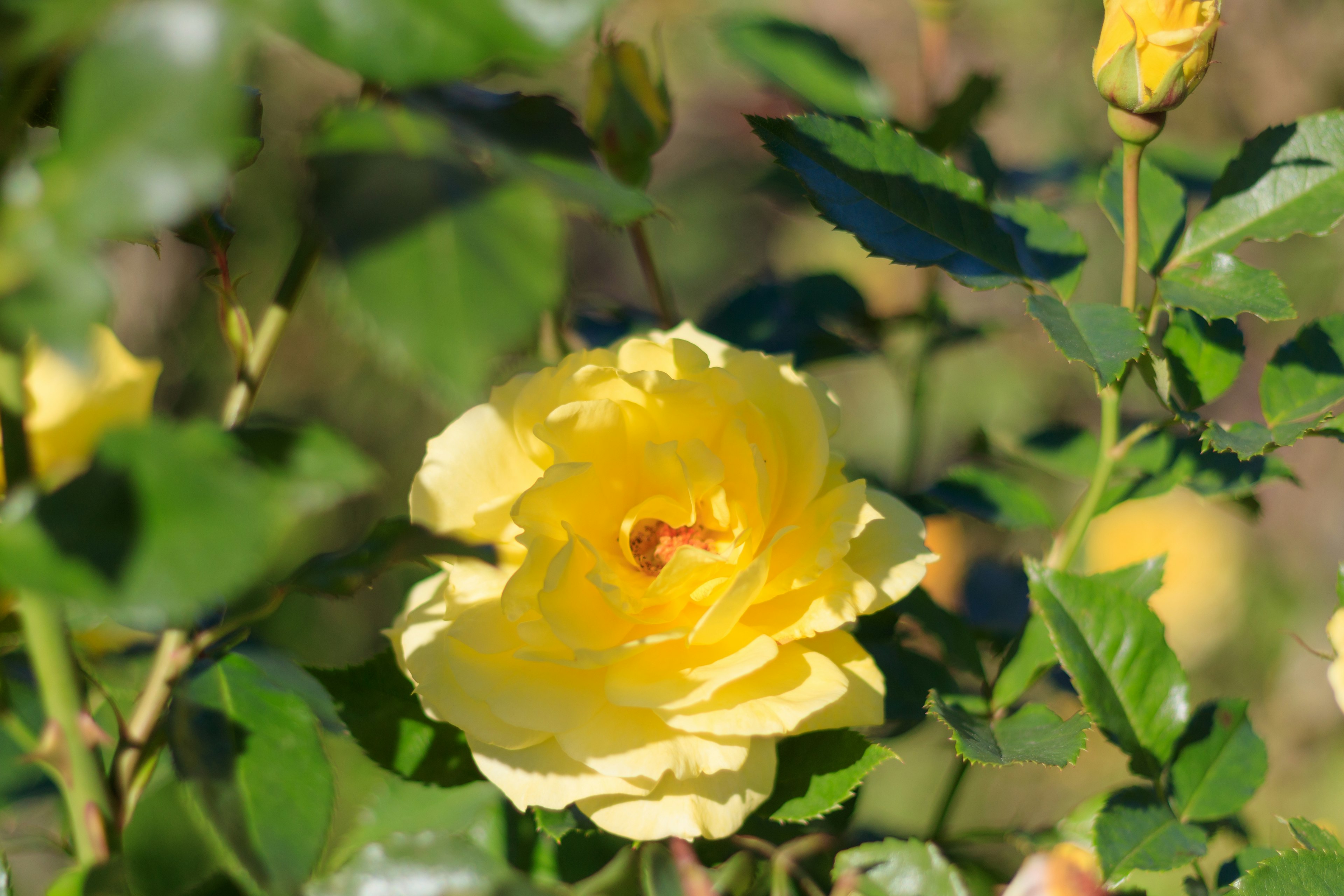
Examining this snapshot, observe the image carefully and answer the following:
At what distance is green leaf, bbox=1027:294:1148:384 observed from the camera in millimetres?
443

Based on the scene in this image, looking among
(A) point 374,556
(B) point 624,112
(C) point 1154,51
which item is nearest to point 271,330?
(A) point 374,556

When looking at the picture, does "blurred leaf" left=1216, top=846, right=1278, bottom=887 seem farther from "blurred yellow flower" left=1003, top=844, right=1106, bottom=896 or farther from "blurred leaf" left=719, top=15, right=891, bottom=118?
"blurred leaf" left=719, top=15, right=891, bottom=118

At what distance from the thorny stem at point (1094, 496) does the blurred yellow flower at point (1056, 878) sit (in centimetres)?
16

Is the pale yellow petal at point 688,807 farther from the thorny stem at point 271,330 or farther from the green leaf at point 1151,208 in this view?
the green leaf at point 1151,208

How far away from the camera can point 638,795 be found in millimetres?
429

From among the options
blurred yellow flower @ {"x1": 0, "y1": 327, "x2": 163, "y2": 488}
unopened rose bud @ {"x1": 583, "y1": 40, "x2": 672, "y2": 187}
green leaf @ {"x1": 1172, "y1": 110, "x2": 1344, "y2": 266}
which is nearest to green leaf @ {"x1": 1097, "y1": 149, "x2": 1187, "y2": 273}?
green leaf @ {"x1": 1172, "y1": 110, "x2": 1344, "y2": 266}

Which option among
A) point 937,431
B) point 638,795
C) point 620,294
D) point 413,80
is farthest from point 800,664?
point 620,294

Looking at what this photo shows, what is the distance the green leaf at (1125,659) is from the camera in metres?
0.51

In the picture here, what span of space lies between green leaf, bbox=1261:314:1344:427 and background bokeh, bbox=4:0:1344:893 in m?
0.68

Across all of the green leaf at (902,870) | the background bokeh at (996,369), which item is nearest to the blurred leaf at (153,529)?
the green leaf at (902,870)

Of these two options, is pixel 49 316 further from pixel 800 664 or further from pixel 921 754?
pixel 921 754

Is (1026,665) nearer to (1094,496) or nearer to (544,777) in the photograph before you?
(1094,496)

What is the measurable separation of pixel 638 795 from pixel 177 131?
322mm

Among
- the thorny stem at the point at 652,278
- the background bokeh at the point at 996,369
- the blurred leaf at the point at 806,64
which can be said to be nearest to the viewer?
the thorny stem at the point at 652,278
